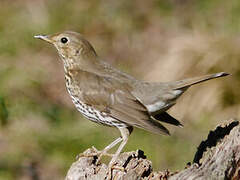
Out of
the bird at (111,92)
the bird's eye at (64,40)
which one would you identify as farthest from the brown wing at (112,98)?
the bird's eye at (64,40)

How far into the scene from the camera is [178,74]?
8.63m

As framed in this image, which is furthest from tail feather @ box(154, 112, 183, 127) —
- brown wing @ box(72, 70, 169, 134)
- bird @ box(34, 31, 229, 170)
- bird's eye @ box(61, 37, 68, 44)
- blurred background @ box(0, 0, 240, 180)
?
blurred background @ box(0, 0, 240, 180)

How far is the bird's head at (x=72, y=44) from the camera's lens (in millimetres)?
5191

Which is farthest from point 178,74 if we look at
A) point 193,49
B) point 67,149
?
point 67,149

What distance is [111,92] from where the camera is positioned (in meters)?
5.04

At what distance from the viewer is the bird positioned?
16.0 feet

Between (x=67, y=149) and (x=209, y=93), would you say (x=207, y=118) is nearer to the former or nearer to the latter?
(x=209, y=93)

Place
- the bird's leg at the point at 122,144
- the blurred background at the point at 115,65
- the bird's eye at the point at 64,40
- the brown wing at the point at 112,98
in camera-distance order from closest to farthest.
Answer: the bird's leg at the point at 122,144 < the brown wing at the point at 112,98 < the bird's eye at the point at 64,40 < the blurred background at the point at 115,65

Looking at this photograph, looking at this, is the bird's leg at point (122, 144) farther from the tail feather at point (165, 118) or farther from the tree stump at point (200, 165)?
the tail feather at point (165, 118)

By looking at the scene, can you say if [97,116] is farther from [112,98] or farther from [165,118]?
[165,118]

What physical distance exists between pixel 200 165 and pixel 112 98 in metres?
1.08

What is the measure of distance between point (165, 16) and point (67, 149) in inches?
159

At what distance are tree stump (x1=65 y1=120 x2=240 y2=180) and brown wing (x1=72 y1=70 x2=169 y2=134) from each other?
0.31m

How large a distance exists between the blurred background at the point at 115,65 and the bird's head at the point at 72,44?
4.12ft
